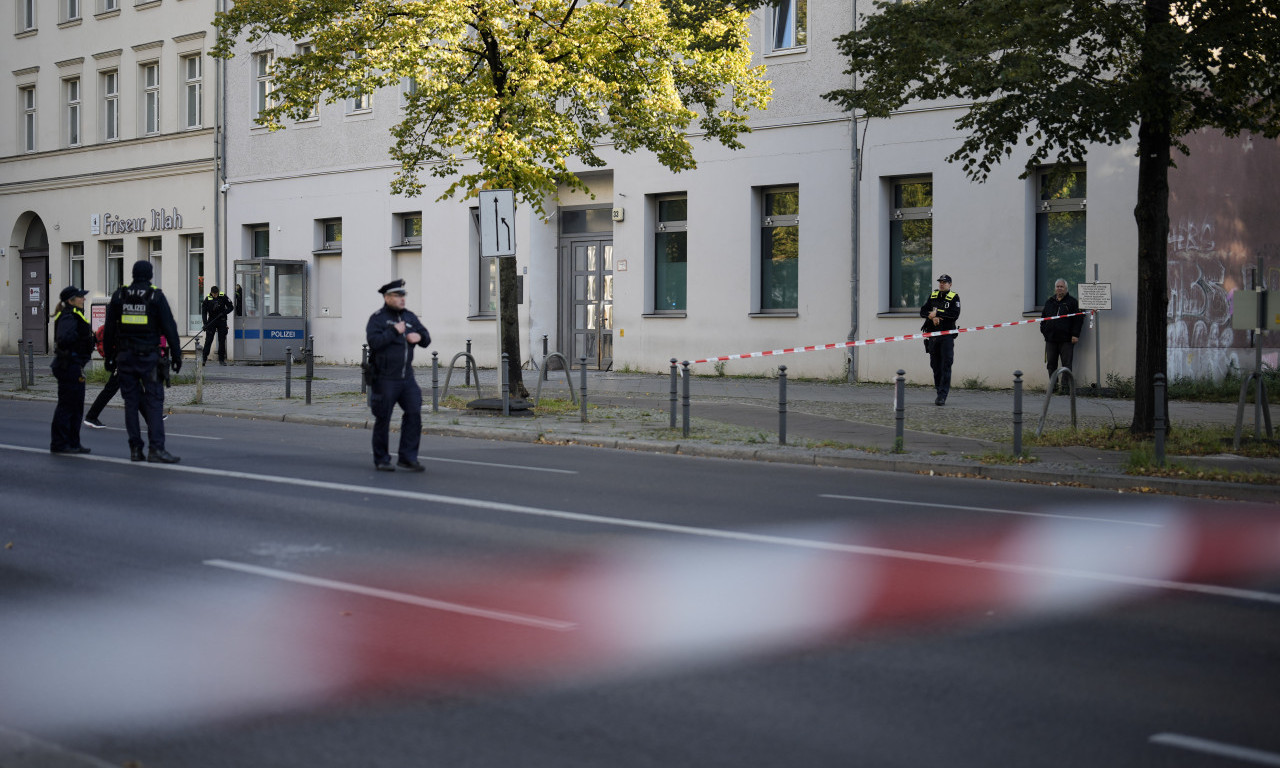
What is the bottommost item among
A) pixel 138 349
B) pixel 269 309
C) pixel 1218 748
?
pixel 1218 748

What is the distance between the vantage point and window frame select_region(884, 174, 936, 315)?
24938mm

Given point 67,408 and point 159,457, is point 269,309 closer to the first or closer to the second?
point 67,408

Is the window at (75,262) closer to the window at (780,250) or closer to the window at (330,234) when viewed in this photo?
the window at (330,234)

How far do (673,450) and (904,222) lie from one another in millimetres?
11080

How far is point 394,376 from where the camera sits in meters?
13.0

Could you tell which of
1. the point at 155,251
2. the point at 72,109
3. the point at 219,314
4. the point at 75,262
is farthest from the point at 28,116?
the point at 219,314

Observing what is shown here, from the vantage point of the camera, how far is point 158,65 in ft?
130

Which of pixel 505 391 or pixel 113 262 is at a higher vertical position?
pixel 113 262

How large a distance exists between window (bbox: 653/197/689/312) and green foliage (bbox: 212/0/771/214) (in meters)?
8.27

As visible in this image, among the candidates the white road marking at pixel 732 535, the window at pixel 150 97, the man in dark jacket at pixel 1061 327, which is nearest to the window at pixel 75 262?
the window at pixel 150 97

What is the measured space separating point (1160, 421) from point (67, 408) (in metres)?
10.7

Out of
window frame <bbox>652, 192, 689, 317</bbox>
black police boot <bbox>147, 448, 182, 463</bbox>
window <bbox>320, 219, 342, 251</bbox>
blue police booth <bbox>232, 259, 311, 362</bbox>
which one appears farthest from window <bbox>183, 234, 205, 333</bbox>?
black police boot <bbox>147, 448, 182, 463</bbox>

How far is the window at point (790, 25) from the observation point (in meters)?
26.3

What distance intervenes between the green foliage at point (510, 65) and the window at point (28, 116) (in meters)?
27.6
